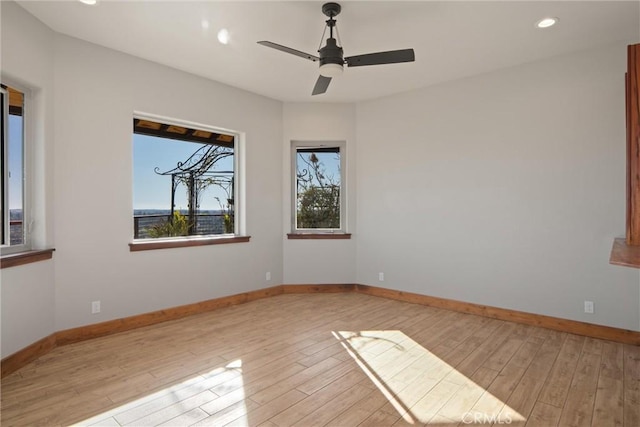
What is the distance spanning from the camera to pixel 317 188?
5191mm

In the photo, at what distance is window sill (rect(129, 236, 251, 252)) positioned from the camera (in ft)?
11.8

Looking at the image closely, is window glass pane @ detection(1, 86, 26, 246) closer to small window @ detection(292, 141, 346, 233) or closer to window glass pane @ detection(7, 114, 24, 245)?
window glass pane @ detection(7, 114, 24, 245)

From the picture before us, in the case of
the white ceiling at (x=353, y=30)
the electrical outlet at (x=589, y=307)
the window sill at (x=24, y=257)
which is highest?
the white ceiling at (x=353, y=30)

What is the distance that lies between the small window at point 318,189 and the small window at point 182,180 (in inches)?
37.8

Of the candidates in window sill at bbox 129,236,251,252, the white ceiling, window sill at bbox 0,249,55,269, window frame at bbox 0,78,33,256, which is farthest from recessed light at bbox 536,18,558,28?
window sill at bbox 0,249,55,269

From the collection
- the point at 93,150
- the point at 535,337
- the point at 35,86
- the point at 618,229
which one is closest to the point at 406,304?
the point at 535,337

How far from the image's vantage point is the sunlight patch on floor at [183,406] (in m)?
2.02

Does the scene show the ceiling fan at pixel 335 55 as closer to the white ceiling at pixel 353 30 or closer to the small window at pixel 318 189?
the white ceiling at pixel 353 30

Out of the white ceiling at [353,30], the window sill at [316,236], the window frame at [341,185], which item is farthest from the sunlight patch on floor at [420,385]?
the white ceiling at [353,30]

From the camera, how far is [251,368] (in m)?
2.67

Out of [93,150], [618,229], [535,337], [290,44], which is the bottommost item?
[535,337]

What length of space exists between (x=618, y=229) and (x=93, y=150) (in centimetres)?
489

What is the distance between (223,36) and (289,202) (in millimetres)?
2452

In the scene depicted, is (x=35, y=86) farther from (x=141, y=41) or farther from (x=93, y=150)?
(x=141, y=41)
